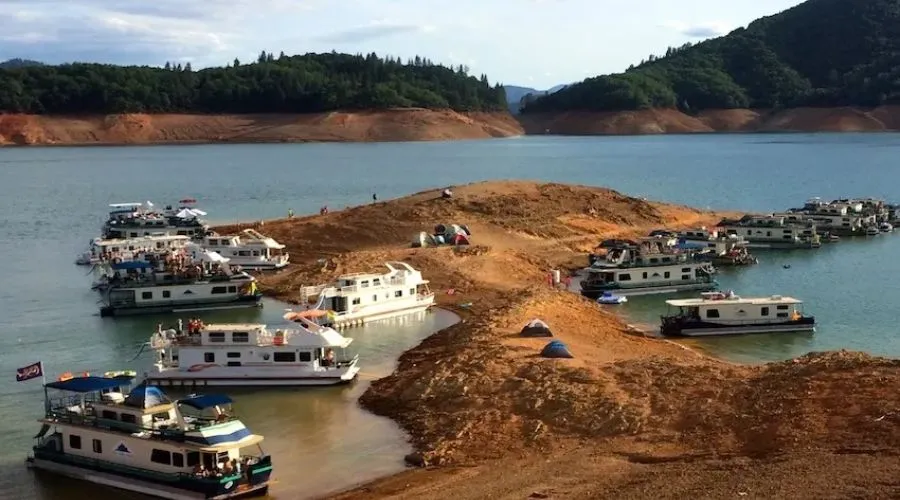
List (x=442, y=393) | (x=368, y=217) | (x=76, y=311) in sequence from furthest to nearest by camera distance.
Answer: (x=368, y=217)
(x=76, y=311)
(x=442, y=393)

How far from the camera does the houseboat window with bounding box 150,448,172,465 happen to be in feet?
96.1

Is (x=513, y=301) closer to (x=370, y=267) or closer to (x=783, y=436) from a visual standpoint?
(x=370, y=267)

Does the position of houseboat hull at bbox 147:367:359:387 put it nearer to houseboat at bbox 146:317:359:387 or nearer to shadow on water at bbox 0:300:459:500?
houseboat at bbox 146:317:359:387

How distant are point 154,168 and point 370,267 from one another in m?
136

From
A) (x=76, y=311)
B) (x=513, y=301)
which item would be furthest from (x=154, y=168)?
(x=513, y=301)

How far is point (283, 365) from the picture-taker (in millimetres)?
41062

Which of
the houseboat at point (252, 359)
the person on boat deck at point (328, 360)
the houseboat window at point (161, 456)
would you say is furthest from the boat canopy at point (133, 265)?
the houseboat window at point (161, 456)

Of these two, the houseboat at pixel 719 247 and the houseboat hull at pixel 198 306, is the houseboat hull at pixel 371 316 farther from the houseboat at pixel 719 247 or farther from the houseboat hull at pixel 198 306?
the houseboat at pixel 719 247

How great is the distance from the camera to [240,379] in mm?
41000

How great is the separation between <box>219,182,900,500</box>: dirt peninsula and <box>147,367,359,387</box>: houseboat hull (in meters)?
2.00

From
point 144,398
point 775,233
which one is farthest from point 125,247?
point 775,233

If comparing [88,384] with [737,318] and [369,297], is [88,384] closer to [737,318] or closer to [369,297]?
[369,297]

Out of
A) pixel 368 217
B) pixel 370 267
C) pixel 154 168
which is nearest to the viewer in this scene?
pixel 370 267

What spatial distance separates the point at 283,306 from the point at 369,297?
7.09 meters
